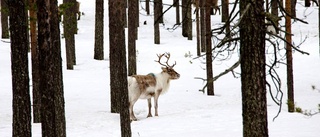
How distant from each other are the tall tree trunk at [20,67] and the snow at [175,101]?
330cm

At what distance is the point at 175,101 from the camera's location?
18.0 meters

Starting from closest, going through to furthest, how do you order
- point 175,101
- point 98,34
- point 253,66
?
point 253,66 → point 175,101 → point 98,34

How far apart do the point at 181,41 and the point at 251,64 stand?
25.0 metres

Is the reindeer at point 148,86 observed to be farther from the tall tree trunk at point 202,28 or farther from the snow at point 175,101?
the tall tree trunk at point 202,28

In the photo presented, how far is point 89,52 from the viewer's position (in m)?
27.4

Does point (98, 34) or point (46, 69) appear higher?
point (98, 34)

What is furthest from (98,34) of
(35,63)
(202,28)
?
(35,63)

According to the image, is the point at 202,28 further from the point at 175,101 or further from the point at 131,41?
the point at 175,101

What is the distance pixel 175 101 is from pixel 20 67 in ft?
32.5

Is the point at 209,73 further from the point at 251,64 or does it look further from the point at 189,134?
the point at 251,64

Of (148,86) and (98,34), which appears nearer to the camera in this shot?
(148,86)

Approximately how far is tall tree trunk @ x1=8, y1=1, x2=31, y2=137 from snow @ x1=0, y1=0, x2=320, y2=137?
330 centimetres

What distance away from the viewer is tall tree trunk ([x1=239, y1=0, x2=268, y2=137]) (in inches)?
226

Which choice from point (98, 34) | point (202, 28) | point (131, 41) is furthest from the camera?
point (98, 34)
